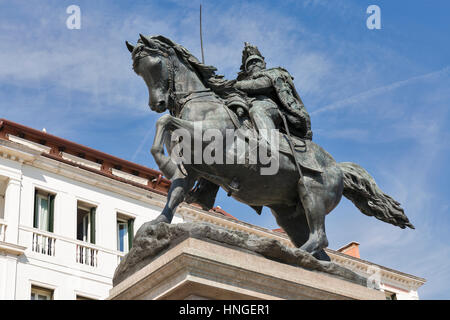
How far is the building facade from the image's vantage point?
25234 millimetres

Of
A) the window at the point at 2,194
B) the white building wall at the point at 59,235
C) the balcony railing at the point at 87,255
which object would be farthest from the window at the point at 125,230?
the window at the point at 2,194

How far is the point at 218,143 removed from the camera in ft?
27.6

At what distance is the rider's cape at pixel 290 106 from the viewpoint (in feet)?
31.2

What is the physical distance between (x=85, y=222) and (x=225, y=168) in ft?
67.6

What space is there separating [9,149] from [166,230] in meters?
19.4

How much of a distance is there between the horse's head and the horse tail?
2421mm

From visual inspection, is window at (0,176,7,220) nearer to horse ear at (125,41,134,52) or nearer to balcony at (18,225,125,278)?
balcony at (18,225,125,278)

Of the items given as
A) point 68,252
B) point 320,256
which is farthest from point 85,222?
point 320,256

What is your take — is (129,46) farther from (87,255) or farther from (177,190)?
(87,255)

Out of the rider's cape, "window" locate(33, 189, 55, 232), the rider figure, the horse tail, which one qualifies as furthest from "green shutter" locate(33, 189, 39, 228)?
the horse tail

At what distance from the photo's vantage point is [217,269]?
738 centimetres

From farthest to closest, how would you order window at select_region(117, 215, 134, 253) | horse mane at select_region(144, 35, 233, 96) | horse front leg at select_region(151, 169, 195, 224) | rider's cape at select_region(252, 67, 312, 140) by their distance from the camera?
window at select_region(117, 215, 134, 253) → rider's cape at select_region(252, 67, 312, 140) → horse mane at select_region(144, 35, 233, 96) → horse front leg at select_region(151, 169, 195, 224)

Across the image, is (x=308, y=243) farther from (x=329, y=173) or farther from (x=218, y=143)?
(x=218, y=143)

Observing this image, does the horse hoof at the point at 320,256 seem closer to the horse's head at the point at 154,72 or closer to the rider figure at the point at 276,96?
the rider figure at the point at 276,96
